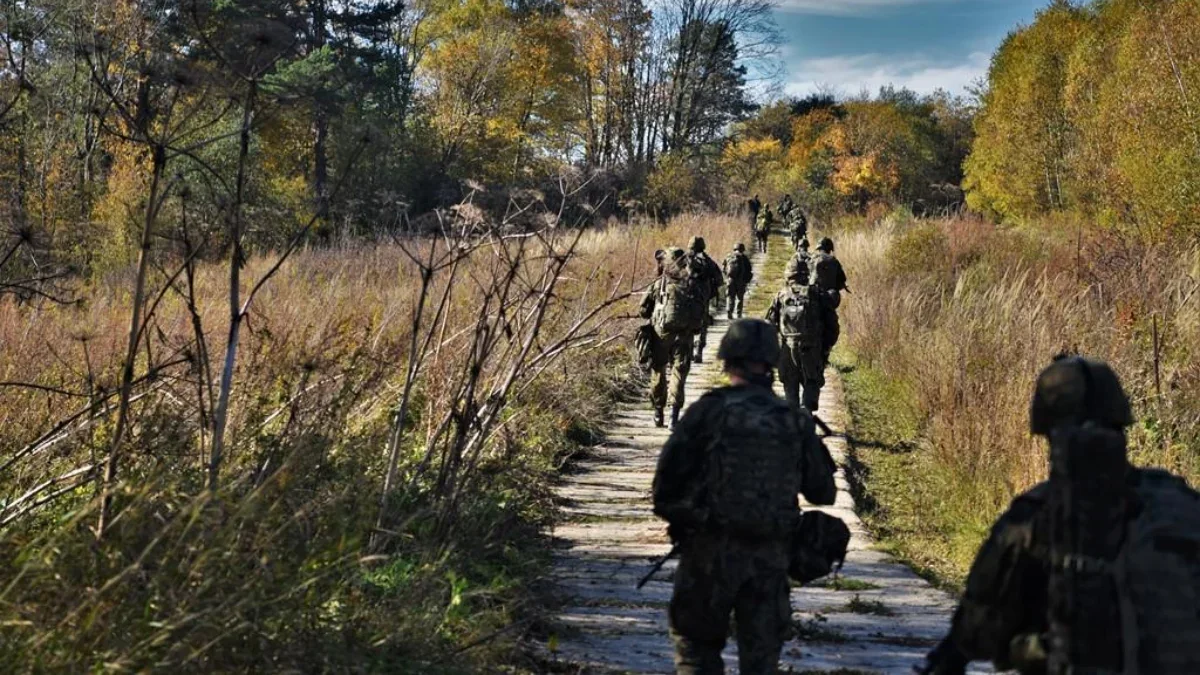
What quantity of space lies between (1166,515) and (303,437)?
337cm

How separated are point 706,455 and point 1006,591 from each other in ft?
4.68

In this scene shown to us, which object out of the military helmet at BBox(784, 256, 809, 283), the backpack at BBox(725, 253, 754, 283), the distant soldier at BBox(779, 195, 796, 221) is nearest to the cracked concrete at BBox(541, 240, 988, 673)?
the military helmet at BBox(784, 256, 809, 283)

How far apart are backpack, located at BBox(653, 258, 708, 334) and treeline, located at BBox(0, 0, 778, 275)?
1.07m

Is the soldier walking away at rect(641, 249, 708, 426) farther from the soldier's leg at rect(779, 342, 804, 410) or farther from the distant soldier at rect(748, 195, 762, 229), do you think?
the distant soldier at rect(748, 195, 762, 229)

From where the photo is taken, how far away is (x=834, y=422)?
1184 centimetres

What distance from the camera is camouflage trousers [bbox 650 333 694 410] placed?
10.8 metres

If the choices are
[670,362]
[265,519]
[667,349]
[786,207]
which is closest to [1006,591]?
[265,519]

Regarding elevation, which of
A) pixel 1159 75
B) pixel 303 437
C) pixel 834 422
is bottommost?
pixel 834 422

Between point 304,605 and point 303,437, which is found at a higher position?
point 303,437

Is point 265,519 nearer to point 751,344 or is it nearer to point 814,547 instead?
point 751,344

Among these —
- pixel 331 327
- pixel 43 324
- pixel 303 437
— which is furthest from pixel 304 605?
pixel 43 324

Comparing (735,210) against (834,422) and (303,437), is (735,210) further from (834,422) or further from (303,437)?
(303,437)

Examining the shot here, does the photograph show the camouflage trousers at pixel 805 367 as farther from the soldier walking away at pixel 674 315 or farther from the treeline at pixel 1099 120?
the treeline at pixel 1099 120

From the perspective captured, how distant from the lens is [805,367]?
34.4 feet
